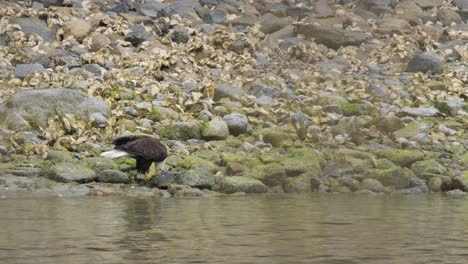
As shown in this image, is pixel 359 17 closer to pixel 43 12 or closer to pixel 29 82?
pixel 43 12

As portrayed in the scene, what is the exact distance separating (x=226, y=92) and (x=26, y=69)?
644cm

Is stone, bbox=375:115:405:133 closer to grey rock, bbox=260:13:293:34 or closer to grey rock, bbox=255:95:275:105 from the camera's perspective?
grey rock, bbox=255:95:275:105

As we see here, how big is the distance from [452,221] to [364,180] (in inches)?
247

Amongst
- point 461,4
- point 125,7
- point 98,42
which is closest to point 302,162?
point 98,42

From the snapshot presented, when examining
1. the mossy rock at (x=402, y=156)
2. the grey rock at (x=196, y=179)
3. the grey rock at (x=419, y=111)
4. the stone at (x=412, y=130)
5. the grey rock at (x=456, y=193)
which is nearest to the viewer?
the grey rock at (x=196, y=179)

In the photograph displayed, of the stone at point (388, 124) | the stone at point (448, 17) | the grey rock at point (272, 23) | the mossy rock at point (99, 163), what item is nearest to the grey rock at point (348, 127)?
the stone at point (388, 124)

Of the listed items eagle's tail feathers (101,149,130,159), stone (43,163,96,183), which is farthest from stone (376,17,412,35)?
stone (43,163,96,183)

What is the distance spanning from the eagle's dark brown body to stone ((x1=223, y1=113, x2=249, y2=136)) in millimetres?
4152

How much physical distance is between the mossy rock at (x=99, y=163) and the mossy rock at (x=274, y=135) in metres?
4.64

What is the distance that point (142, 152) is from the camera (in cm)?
1955

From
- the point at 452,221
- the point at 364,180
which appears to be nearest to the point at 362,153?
the point at 364,180

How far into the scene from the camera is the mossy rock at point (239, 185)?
1942 centimetres

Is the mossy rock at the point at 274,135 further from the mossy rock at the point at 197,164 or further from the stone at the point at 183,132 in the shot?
the mossy rock at the point at 197,164

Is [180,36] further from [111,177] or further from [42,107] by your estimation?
[111,177]
